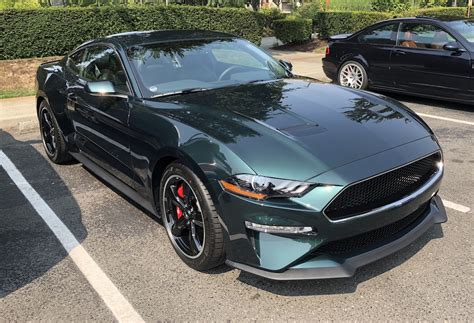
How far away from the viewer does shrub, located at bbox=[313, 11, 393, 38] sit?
52.2 feet

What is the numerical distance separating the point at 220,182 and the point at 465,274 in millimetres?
1745

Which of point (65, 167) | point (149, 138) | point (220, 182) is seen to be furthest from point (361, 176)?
point (65, 167)

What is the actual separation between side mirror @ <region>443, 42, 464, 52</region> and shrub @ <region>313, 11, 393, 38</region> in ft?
29.4

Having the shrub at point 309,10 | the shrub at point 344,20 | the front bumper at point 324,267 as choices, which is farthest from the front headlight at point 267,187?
the shrub at point 309,10

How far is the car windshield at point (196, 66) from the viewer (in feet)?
12.6

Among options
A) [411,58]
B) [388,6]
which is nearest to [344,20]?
[388,6]

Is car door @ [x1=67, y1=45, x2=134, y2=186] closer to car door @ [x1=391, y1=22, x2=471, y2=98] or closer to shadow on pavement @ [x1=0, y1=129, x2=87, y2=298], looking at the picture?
shadow on pavement @ [x1=0, y1=129, x2=87, y2=298]

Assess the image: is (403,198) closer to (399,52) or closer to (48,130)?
(48,130)

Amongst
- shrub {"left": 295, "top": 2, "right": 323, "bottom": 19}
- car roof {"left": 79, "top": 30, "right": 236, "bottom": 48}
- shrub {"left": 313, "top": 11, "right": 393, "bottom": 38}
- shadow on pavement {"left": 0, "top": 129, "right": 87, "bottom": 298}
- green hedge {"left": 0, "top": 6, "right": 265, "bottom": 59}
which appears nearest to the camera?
shadow on pavement {"left": 0, "top": 129, "right": 87, "bottom": 298}

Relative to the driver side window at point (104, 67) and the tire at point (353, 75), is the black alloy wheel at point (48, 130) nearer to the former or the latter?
the driver side window at point (104, 67)

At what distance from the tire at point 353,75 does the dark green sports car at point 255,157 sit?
458cm

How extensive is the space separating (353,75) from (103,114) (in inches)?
238

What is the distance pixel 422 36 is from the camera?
782 centimetres

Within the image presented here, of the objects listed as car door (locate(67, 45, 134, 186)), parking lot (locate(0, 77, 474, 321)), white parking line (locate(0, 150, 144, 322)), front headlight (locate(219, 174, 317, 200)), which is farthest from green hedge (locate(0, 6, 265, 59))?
front headlight (locate(219, 174, 317, 200))
